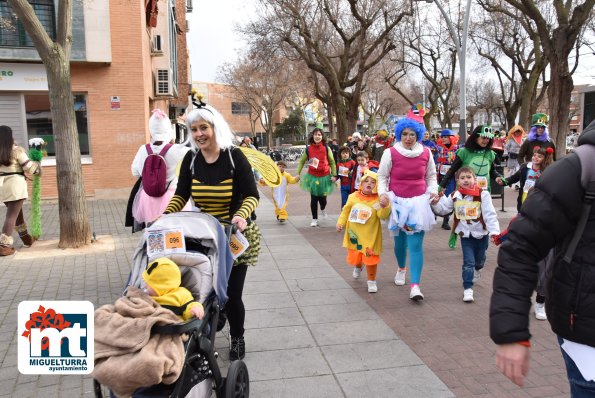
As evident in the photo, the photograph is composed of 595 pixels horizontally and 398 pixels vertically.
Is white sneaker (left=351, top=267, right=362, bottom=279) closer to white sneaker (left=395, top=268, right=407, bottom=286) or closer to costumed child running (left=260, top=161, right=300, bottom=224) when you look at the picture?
white sneaker (left=395, top=268, right=407, bottom=286)

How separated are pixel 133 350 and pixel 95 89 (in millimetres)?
13606

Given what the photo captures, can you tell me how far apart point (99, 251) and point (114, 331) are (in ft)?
19.7

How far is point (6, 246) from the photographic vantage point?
25.6 ft

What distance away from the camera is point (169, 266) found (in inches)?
109

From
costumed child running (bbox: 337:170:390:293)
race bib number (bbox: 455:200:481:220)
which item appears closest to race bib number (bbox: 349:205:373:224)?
costumed child running (bbox: 337:170:390:293)

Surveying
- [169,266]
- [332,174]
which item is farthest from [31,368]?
[332,174]

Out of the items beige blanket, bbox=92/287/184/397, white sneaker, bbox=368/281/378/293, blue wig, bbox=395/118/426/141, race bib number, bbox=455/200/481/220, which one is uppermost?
blue wig, bbox=395/118/426/141

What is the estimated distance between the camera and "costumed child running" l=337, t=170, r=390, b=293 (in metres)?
5.79

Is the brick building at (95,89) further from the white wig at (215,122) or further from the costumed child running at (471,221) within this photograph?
the white wig at (215,122)

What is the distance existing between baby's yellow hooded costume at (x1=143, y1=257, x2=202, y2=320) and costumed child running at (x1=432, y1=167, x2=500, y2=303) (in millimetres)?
3591

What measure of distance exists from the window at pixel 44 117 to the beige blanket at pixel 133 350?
43.9 feet

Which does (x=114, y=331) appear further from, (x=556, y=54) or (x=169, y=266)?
(x=556, y=54)

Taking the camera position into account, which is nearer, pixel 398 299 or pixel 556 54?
pixel 398 299

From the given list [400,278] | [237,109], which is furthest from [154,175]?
[237,109]
